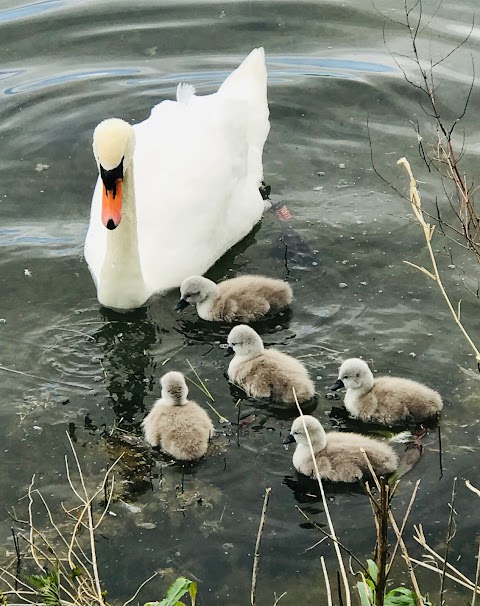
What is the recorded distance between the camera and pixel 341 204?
28.0 feet

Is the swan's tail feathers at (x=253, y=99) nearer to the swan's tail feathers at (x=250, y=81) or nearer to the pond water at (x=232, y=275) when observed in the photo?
the swan's tail feathers at (x=250, y=81)

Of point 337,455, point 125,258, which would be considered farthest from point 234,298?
point 337,455

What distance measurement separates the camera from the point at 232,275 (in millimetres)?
7859

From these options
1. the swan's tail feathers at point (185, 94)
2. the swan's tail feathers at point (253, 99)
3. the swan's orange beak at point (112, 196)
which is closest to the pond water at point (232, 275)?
the swan's tail feathers at point (253, 99)

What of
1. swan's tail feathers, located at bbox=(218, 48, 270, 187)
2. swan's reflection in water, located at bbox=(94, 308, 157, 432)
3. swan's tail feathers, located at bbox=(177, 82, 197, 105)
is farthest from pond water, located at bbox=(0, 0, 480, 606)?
swan's tail feathers, located at bbox=(177, 82, 197, 105)

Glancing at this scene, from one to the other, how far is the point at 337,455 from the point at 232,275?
7.71 feet

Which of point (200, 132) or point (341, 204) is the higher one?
point (200, 132)

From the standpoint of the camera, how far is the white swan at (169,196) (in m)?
7.09

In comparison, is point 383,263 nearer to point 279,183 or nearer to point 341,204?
point 341,204

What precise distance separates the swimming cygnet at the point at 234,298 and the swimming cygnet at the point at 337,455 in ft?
4.73

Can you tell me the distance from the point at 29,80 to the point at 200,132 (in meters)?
3.06

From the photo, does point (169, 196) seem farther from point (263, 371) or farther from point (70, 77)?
point (70, 77)

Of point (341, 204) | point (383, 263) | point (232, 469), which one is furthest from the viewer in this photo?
point (341, 204)

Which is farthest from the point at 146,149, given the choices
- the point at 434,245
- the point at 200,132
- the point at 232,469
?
the point at 232,469
